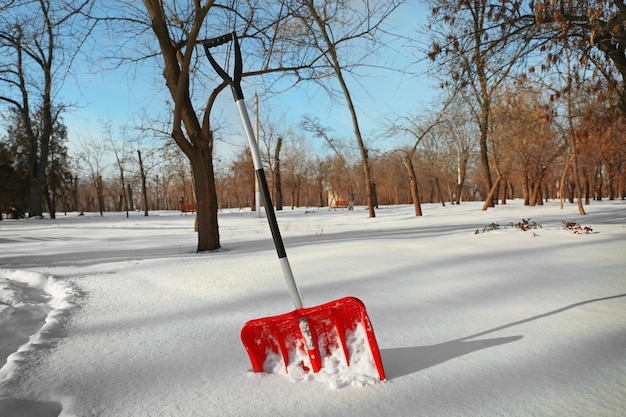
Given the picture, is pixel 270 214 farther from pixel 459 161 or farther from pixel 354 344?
pixel 459 161

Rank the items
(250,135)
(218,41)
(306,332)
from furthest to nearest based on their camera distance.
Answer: (218,41)
(250,135)
(306,332)

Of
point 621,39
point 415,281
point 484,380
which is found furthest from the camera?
point 621,39

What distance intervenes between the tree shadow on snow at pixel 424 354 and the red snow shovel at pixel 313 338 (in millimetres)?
210

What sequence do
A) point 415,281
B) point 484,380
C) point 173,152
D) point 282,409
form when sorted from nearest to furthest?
point 282,409 < point 484,380 < point 415,281 < point 173,152

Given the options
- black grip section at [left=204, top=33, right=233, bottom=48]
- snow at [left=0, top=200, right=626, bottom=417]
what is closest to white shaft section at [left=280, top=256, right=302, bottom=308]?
snow at [left=0, top=200, right=626, bottom=417]

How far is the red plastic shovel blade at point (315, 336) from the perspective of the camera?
1784mm

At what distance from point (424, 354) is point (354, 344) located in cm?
56

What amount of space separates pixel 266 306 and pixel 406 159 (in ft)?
41.7

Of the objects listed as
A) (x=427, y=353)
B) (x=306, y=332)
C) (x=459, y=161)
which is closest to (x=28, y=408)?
(x=306, y=332)

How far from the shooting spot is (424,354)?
2084 mm

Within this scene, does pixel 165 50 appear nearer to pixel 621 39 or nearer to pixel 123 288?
pixel 123 288

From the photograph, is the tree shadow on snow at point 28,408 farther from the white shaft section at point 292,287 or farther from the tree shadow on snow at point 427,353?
the tree shadow on snow at point 427,353

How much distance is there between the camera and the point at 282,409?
5.16 feet

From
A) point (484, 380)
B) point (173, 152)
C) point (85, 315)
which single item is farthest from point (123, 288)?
point (173, 152)
